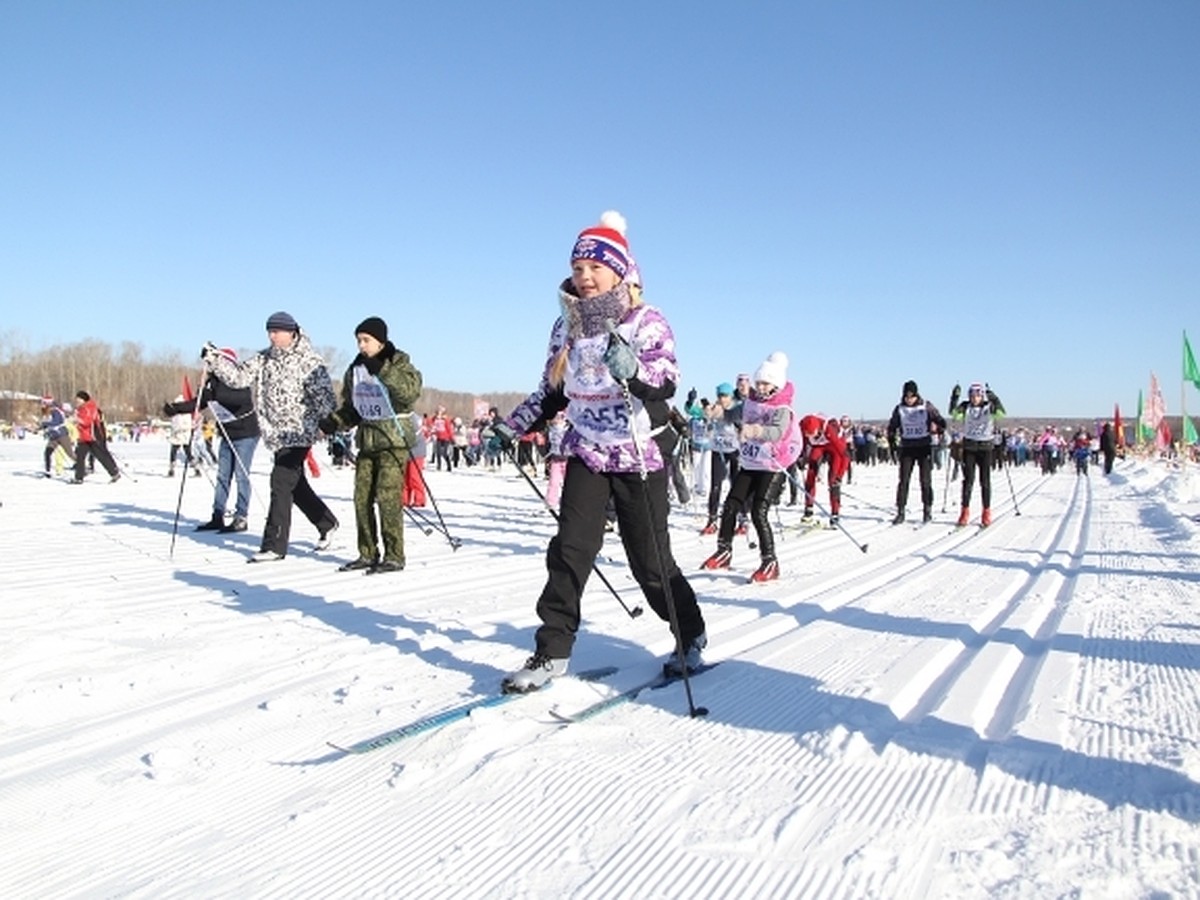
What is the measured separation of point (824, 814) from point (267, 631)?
3200mm

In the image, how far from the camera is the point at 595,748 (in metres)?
2.68

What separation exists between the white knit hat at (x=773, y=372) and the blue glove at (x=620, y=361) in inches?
168

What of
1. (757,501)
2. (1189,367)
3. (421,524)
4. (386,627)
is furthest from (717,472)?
(1189,367)

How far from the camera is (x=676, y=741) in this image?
2.75 m

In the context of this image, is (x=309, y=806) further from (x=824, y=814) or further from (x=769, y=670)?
(x=769, y=670)

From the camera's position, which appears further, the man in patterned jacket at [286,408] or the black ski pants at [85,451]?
the black ski pants at [85,451]

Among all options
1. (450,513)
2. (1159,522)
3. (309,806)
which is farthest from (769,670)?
(1159,522)

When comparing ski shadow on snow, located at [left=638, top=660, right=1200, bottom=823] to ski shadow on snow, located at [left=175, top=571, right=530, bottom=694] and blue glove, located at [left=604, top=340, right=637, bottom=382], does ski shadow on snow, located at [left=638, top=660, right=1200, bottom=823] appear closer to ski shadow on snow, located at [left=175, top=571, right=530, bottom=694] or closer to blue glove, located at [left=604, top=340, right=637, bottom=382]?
ski shadow on snow, located at [left=175, top=571, right=530, bottom=694]

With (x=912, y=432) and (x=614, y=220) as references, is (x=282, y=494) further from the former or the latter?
(x=912, y=432)

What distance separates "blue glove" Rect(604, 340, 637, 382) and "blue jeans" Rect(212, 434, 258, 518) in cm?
645

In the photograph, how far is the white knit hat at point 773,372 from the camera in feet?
23.7

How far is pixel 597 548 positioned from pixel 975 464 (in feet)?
33.0

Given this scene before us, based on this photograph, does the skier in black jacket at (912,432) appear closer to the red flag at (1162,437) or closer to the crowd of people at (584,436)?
the crowd of people at (584,436)

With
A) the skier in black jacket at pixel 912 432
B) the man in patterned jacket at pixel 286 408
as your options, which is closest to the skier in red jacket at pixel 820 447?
the skier in black jacket at pixel 912 432
